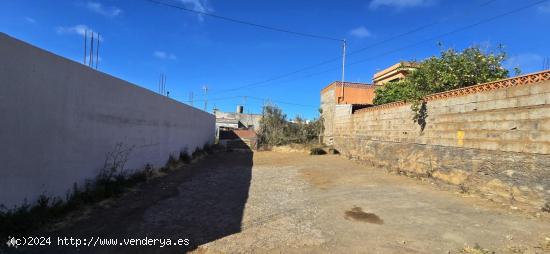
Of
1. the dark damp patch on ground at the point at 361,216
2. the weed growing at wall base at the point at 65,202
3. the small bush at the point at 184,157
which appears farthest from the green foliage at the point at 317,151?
the dark damp patch on ground at the point at 361,216

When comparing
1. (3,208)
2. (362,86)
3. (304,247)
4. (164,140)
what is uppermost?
(362,86)

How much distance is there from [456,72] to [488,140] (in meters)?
4.11

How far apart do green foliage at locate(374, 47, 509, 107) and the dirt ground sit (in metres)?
3.57

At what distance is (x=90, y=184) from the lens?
632 cm

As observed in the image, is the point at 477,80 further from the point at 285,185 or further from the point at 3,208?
the point at 3,208

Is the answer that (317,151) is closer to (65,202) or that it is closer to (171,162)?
(171,162)

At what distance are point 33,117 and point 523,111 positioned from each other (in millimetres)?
7705

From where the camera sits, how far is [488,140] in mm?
7305

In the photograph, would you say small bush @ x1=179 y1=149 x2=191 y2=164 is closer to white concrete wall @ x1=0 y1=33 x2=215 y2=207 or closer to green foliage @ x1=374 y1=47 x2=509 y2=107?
white concrete wall @ x1=0 y1=33 x2=215 y2=207

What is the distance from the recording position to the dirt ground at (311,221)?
446 centimetres

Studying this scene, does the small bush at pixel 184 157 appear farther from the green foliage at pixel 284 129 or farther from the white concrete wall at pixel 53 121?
the green foliage at pixel 284 129

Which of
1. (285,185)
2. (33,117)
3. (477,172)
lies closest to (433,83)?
(477,172)

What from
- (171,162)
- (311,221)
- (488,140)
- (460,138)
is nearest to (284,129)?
(171,162)

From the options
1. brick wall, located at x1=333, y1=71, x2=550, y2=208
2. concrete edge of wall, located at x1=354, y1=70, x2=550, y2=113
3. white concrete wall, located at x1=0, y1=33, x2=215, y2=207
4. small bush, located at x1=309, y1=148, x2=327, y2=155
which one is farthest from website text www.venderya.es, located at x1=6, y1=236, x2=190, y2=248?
small bush, located at x1=309, y1=148, x2=327, y2=155
